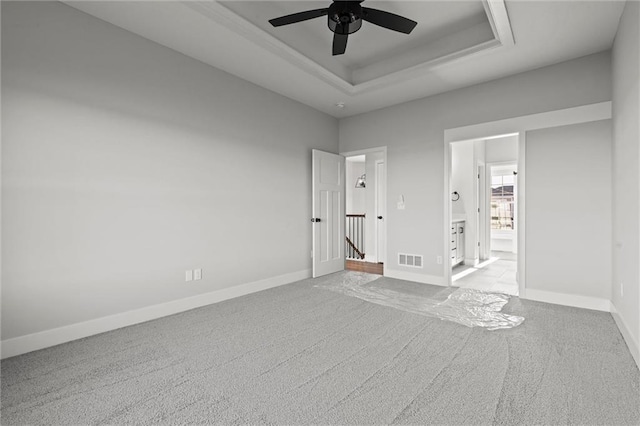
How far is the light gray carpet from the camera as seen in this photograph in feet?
5.53

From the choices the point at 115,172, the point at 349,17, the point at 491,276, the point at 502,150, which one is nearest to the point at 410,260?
the point at 491,276

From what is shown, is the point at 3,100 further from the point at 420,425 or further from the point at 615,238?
the point at 615,238

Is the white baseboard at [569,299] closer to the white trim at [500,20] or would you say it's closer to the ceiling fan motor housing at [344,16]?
the white trim at [500,20]

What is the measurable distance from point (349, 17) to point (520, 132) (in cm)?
273

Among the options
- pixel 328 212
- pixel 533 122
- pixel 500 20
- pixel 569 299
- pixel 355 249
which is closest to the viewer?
pixel 500 20

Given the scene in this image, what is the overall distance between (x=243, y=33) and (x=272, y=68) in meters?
0.74

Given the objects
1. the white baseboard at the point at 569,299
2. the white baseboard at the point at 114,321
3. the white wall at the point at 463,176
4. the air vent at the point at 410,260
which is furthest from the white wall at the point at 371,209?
the white baseboard at the point at 569,299

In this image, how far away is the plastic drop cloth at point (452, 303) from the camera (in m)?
3.07

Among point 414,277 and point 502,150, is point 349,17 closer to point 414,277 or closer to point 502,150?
point 414,277

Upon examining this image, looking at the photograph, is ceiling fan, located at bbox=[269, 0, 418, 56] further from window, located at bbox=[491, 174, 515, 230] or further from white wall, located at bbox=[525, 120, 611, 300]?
window, located at bbox=[491, 174, 515, 230]

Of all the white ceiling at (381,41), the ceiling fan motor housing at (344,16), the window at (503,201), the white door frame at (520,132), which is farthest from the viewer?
the window at (503,201)

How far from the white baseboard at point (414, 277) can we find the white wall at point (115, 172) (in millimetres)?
2067

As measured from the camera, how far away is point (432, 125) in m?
4.62

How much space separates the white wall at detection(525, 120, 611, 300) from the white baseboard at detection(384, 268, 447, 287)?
3.69ft
